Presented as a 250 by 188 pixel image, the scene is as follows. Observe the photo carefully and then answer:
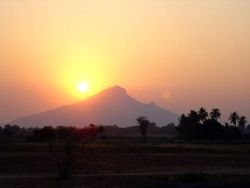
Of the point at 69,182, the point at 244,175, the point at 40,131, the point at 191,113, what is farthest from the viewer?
the point at 191,113

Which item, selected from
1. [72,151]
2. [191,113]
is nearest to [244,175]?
[72,151]

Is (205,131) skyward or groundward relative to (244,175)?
skyward

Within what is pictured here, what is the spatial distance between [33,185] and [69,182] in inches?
112

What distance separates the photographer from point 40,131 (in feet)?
458

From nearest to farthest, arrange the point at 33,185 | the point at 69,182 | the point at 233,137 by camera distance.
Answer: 1. the point at 33,185
2. the point at 69,182
3. the point at 233,137

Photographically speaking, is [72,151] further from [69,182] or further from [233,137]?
[233,137]

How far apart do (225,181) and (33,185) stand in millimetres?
11650

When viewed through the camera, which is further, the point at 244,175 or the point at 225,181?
the point at 244,175

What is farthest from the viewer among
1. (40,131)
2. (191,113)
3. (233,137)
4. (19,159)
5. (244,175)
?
(191,113)

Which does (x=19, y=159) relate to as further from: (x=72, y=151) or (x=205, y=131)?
(x=205, y=131)

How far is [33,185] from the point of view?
111ft

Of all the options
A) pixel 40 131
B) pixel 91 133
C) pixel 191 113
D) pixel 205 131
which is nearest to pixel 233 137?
pixel 205 131

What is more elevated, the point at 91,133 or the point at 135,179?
the point at 91,133

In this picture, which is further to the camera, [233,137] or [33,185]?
[233,137]
